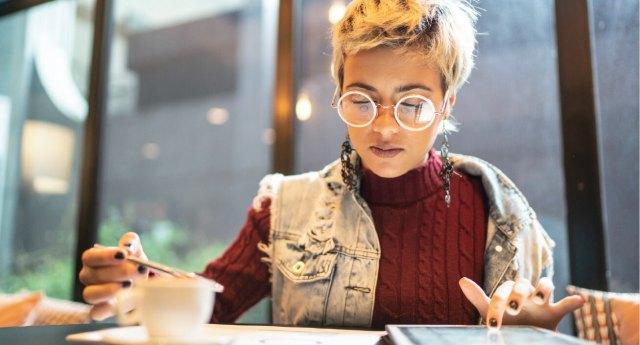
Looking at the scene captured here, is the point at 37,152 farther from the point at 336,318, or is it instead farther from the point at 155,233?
the point at 336,318

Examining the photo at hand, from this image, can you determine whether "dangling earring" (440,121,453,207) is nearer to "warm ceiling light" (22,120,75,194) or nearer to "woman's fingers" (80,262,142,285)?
"woman's fingers" (80,262,142,285)

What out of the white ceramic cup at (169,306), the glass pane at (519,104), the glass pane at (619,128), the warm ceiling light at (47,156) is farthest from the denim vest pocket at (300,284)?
the warm ceiling light at (47,156)

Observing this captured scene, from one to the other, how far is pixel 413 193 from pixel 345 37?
405mm

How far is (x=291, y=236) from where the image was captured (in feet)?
4.18

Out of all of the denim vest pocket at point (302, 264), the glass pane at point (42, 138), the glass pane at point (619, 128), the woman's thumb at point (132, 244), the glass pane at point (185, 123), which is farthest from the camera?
the glass pane at point (42, 138)

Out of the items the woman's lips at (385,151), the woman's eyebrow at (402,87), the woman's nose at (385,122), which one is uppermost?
the woman's eyebrow at (402,87)

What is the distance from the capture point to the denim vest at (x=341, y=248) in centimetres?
117

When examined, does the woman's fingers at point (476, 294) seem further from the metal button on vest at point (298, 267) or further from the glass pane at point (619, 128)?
the glass pane at point (619, 128)

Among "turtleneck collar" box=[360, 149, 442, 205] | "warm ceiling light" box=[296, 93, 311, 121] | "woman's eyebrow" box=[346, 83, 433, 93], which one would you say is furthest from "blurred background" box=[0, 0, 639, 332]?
"woman's eyebrow" box=[346, 83, 433, 93]

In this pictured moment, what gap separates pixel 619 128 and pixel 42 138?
10.1 feet

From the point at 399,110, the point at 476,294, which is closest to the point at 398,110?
the point at 399,110

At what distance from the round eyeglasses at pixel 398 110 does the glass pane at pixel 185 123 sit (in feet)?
4.98

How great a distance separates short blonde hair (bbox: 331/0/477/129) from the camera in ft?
3.62

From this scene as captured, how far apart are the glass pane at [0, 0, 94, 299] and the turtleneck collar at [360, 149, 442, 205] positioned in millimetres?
2159
